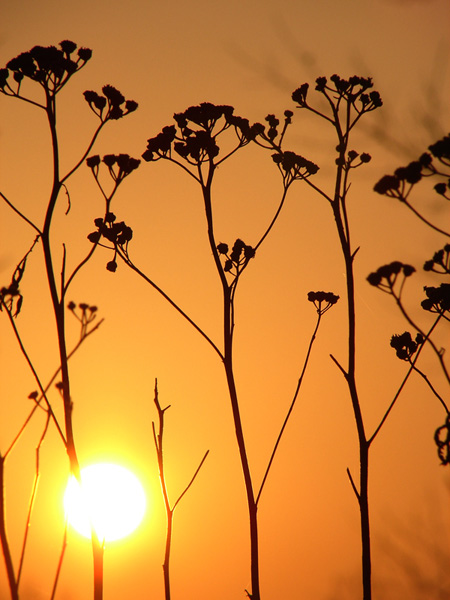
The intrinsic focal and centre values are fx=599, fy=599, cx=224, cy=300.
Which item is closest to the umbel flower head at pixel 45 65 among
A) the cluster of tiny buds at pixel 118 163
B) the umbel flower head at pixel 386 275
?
the cluster of tiny buds at pixel 118 163

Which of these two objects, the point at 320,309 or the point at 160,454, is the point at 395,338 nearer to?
the point at 320,309

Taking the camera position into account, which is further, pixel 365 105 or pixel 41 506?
pixel 41 506

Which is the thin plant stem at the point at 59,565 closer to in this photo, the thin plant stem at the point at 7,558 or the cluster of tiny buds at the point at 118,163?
the thin plant stem at the point at 7,558

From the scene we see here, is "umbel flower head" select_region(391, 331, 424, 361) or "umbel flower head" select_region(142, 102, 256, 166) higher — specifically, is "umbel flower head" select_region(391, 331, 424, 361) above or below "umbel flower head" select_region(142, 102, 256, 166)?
below

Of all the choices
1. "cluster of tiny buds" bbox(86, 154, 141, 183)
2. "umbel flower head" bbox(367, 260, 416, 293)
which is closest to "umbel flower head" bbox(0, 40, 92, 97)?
"cluster of tiny buds" bbox(86, 154, 141, 183)

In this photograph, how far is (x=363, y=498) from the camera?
2.02 m

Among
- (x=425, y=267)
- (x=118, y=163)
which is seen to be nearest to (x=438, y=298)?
(x=425, y=267)

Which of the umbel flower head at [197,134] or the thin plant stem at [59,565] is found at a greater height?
the umbel flower head at [197,134]

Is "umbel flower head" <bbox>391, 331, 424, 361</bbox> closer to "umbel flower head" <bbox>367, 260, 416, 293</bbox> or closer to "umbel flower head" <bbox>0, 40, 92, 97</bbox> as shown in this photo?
"umbel flower head" <bbox>367, 260, 416, 293</bbox>

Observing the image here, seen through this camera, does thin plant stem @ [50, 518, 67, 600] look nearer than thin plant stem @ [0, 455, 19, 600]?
No

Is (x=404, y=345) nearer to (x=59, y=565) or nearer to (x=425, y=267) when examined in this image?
(x=425, y=267)

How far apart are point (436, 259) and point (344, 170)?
56 cm

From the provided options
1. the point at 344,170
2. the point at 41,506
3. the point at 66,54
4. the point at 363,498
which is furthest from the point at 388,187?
the point at 41,506

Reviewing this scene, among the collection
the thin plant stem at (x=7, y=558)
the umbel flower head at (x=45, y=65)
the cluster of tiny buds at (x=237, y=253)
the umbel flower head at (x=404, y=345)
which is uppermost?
the umbel flower head at (x=45, y=65)
